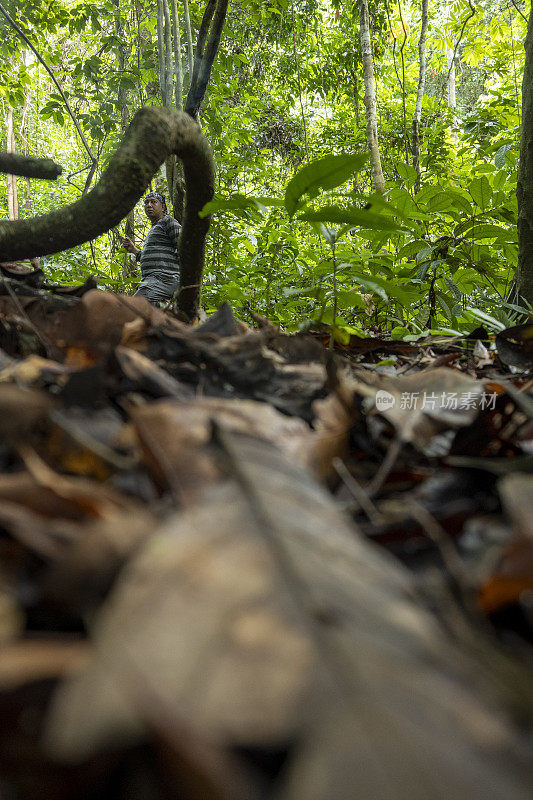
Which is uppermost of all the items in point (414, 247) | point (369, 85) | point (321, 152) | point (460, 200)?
point (369, 85)

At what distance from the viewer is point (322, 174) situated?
100cm

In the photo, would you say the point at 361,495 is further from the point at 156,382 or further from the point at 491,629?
the point at 156,382

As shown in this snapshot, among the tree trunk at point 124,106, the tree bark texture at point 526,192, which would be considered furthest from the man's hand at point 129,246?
the tree bark texture at point 526,192

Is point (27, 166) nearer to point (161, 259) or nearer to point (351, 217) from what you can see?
point (351, 217)

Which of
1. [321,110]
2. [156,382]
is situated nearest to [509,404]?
[156,382]

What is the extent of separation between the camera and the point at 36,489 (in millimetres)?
325

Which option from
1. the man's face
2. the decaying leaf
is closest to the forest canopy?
the man's face

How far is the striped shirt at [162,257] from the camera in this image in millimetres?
4336

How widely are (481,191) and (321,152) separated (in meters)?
5.95

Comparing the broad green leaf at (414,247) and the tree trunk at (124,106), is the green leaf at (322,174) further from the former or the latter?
the tree trunk at (124,106)

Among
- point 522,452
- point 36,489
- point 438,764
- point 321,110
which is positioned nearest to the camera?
point 438,764

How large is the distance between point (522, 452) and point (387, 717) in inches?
15.0

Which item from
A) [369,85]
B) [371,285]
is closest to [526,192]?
[371,285]

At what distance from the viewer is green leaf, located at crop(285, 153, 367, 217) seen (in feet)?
3.20
